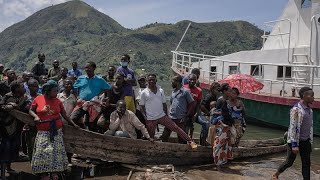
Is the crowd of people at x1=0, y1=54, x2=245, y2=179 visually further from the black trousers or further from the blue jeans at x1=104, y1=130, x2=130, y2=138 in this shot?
the black trousers

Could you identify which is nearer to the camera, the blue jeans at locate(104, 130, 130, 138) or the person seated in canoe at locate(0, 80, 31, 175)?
the person seated in canoe at locate(0, 80, 31, 175)

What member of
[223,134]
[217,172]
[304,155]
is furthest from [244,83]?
[304,155]

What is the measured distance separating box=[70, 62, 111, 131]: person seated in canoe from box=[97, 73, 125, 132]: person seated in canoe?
0.43 ft

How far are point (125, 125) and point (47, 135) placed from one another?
1.67 metres

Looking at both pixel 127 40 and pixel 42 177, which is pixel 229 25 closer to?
pixel 127 40

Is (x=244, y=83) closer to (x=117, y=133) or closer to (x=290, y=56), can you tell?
(x=290, y=56)

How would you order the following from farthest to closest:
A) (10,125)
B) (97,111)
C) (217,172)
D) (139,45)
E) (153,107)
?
(139,45), (217,172), (153,107), (97,111), (10,125)

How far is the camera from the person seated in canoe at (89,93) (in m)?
6.47

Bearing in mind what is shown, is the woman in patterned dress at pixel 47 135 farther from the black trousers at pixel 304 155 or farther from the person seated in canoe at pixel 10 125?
the black trousers at pixel 304 155

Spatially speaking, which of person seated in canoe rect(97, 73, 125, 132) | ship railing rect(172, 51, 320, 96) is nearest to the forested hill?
ship railing rect(172, 51, 320, 96)

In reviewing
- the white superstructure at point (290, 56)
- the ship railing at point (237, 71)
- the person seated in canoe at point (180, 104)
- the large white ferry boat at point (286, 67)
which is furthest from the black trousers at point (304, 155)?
the white superstructure at point (290, 56)

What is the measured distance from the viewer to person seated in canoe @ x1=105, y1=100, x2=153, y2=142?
21.3 ft

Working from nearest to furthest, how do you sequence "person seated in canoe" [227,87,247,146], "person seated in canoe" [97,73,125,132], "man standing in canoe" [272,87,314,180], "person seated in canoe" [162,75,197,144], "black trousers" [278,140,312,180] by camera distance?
"man standing in canoe" [272,87,314,180] → "black trousers" [278,140,312,180] → "person seated in canoe" [97,73,125,132] → "person seated in canoe" [227,87,247,146] → "person seated in canoe" [162,75,197,144]

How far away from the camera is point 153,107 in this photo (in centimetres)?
690
